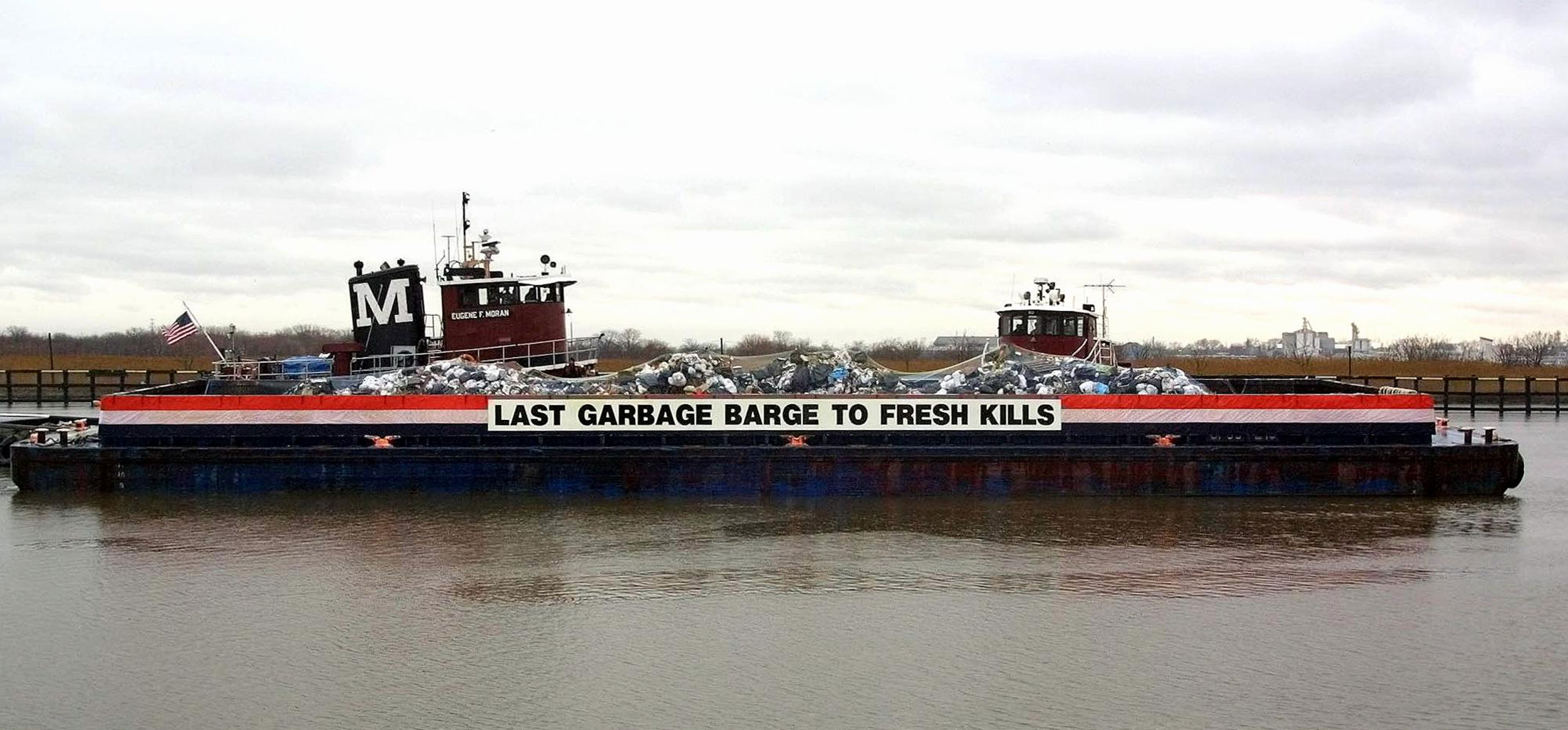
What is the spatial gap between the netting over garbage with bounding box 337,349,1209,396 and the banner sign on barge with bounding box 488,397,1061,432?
0.37m

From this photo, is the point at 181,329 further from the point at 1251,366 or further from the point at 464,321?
the point at 1251,366

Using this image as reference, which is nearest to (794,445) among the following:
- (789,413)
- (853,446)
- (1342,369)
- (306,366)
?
(789,413)

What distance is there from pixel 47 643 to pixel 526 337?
509 inches

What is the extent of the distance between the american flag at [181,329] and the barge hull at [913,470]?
6.19m

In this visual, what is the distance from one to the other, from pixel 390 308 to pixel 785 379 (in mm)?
8748

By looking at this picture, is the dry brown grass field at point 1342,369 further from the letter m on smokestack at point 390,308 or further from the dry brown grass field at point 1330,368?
the letter m on smokestack at point 390,308

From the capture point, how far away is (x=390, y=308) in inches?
1054

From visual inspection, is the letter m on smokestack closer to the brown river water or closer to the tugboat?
the tugboat

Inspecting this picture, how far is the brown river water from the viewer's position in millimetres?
12203

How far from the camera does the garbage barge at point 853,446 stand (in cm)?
2245

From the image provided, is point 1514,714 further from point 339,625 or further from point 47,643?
point 47,643

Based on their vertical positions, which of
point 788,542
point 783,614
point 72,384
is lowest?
point 783,614

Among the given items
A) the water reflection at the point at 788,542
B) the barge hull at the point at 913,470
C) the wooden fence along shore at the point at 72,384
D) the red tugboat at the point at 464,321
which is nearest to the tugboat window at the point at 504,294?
the red tugboat at the point at 464,321

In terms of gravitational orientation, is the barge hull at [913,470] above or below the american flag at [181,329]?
below
